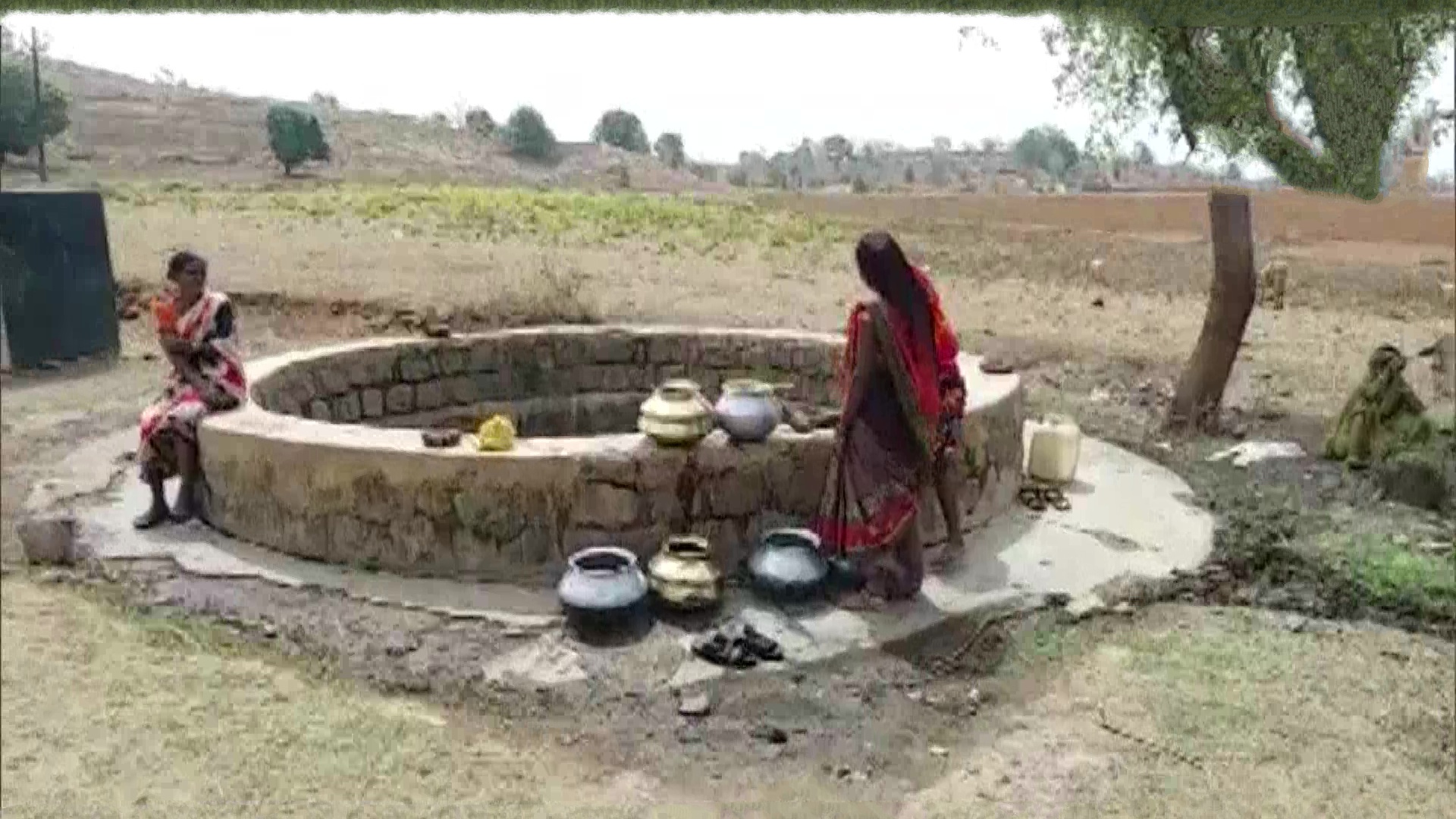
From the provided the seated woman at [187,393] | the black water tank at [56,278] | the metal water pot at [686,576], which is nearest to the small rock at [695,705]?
the metal water pot at [686,576]

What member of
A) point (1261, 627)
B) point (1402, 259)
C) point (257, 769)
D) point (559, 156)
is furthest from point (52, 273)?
point (1402, 259)

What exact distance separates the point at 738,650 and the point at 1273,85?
412 centimetres

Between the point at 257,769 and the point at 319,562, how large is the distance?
5.49 ft

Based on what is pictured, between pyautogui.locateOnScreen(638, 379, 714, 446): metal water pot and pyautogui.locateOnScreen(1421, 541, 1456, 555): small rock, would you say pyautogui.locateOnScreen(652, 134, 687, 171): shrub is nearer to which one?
pyautogui.locateOnScreen(638, 379, 714, 446): metal water pot

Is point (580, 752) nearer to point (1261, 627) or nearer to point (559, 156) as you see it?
point (559, 156)

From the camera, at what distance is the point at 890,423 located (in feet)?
13.0

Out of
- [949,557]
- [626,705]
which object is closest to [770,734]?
[626,705]

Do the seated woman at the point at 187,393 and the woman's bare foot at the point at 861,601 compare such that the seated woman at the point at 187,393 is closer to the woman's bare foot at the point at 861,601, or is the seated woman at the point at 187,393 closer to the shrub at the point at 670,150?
the shrub at the point at 670,150

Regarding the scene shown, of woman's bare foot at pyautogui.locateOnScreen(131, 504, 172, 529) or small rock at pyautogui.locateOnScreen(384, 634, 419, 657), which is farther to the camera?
woman's bare foot at pyautogui.locateOnScreen(131, 504, 172, 529)

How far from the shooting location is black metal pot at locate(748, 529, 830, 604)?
395 cm

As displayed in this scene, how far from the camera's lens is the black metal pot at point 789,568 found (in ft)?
12.9

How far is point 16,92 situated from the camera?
1.66 metres

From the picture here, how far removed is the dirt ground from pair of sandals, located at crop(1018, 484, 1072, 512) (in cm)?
76

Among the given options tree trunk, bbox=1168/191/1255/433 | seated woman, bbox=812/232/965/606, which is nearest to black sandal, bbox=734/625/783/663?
seated woman, bbox=812/232/965/606
